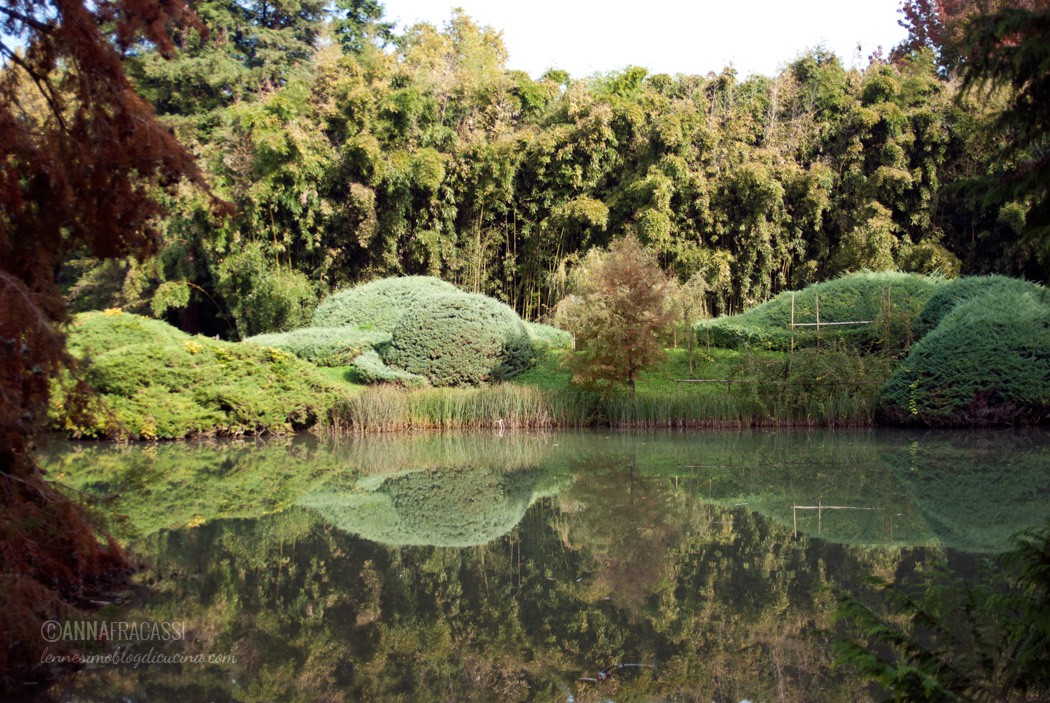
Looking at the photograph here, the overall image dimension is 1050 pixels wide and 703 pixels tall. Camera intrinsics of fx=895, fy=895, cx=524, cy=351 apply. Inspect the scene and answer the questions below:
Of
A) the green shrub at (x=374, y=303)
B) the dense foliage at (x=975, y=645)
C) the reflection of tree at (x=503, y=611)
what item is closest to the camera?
the dense foliage at (x=975, y=645)

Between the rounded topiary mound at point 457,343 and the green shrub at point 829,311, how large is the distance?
3.92m

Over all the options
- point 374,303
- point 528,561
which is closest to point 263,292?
point 374,303

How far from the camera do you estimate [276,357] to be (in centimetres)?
1413

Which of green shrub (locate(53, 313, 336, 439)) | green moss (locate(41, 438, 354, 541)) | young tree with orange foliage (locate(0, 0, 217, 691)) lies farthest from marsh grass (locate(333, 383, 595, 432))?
young tree with orange foliage (locate(0, 0, 217, 691))

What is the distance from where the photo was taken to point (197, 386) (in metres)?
13.4

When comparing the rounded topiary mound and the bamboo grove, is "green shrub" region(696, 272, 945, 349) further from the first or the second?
the rounded topiary mound

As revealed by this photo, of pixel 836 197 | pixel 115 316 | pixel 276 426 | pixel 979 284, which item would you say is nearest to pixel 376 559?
pixel 276 426

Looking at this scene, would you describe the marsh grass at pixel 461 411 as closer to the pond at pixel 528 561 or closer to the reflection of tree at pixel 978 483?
the pond at pixel 528 561

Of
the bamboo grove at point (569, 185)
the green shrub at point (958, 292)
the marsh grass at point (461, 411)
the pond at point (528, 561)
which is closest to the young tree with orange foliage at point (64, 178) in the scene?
the pond at point (528, 561)

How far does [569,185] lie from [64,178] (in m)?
17.1

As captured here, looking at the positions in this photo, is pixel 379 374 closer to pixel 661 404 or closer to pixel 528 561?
pixel 661 404

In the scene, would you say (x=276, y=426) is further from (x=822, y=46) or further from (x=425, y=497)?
(x=822, y=46)

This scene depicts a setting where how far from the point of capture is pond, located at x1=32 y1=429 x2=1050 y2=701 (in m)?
4.10

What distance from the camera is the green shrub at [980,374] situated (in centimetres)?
1240
